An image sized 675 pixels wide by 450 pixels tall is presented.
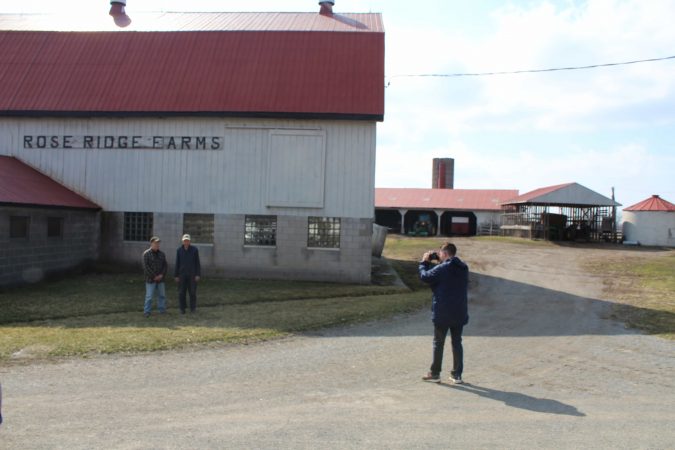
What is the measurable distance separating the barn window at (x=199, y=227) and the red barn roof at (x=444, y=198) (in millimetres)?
32930

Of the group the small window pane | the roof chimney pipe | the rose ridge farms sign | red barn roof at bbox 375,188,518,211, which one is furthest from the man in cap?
red barn roof at bbox 375,188,518,211

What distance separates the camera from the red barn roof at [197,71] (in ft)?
63.6

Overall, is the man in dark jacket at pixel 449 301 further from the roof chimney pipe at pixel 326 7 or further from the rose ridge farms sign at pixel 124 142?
the roof chimney pipe at pixel 326 7

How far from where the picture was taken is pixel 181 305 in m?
12.7

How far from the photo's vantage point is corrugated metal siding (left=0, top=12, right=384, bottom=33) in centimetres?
2266

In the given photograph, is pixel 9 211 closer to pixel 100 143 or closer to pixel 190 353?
pixel 100 143

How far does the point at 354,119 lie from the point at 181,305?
9.07 m

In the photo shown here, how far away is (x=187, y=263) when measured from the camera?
42.2 ft

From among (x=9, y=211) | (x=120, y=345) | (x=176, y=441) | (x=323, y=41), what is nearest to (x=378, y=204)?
(x=323, y=41)

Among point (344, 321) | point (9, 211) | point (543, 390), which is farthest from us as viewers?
point (9, 211)

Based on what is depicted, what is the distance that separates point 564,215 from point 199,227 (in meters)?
29.5

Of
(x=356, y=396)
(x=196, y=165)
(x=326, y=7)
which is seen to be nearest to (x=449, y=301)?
(x=356, y=396)

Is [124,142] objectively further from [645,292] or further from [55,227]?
[645,292]

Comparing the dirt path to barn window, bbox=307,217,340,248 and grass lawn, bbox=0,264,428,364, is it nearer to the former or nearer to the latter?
grass lawn, bbox=0,264,428,364
